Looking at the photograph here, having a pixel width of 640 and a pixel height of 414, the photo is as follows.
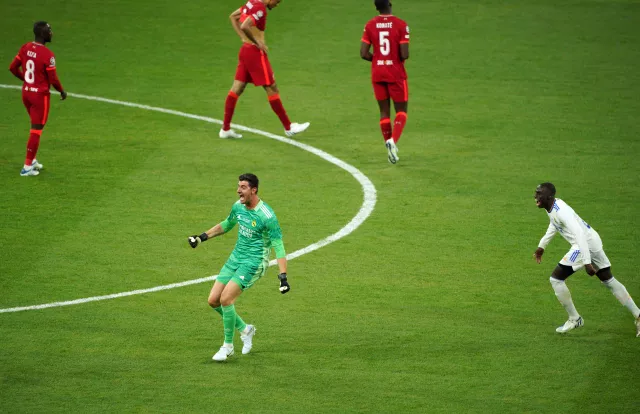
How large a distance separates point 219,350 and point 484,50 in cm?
1492

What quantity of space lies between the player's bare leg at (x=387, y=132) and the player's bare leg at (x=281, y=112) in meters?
1.90

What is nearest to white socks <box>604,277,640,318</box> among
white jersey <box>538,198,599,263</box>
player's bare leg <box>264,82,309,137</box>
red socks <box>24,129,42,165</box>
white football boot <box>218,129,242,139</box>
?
white jersey <box>538,198,599,263</box>

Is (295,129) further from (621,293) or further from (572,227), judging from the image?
(621,293)

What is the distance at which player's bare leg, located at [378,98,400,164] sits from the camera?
17.0 m

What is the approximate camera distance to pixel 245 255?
11031mm

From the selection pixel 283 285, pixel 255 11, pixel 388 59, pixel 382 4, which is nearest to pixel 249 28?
pixel 255 11

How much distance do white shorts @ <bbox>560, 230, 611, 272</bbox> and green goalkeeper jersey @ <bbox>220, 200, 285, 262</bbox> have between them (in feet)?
10.2

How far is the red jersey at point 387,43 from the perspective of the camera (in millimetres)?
17016

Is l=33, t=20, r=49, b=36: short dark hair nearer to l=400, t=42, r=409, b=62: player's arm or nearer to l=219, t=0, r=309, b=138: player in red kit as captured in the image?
l=219, t=0, r=309, b=138: player in red kit

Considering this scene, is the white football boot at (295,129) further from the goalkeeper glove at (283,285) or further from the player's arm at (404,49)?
the goalkeeper glove at (283,285)

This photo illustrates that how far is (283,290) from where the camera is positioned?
1027 centimetres

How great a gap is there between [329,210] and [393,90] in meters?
2.82

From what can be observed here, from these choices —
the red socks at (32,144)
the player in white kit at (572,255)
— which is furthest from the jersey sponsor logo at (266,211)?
the red socks at (32,144)

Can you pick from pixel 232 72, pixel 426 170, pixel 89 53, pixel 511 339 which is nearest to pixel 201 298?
pixel 511 339
